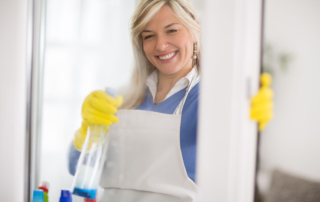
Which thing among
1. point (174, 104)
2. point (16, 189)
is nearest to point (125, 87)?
point (174, 104)

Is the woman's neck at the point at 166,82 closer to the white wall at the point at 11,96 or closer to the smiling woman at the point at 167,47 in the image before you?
the smiling woman at the point at 167,47

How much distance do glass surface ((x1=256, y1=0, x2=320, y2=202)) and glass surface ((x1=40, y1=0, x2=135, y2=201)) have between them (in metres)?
0.48

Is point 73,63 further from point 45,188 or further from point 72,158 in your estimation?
point 45,188

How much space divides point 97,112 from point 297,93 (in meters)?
0.63

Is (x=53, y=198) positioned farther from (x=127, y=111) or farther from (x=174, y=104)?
(x=174, y=104)

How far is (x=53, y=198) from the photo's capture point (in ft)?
3.11

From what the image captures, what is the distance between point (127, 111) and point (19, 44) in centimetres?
47

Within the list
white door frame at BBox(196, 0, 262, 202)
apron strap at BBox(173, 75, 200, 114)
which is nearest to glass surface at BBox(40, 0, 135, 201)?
apron strap at BBox(173, 75, 200, 114)

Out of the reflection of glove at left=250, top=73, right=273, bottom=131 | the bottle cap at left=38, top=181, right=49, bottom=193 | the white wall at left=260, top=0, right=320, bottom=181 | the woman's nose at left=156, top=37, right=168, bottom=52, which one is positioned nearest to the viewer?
the reflection of glove at left=250, top=73, right=273, bottom=131

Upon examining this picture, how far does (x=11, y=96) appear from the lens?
0.93m

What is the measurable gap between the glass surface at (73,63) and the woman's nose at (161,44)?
0.11m

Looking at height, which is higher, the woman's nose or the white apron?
the woman's nose

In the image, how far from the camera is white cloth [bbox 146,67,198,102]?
0.83 metres

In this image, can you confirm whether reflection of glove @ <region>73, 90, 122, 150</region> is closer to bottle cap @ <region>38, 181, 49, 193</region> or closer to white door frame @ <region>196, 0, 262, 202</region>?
bottle cap @ <region>38, 181, 49, 193</region>
